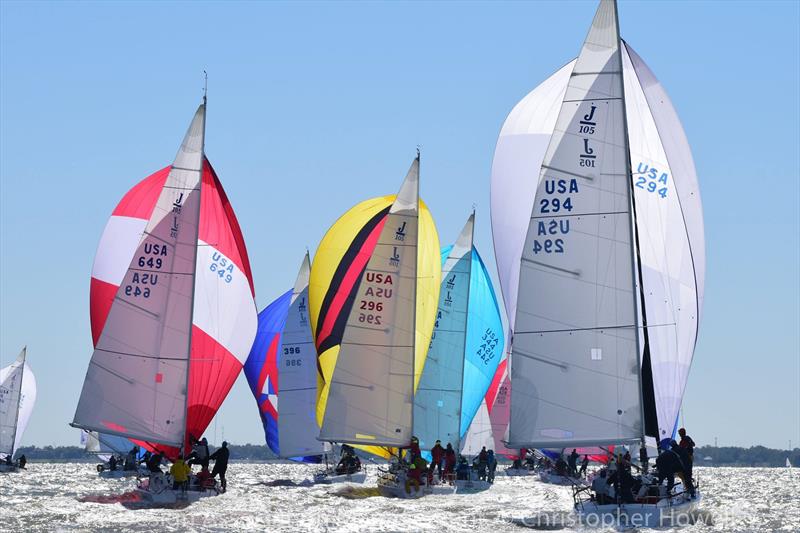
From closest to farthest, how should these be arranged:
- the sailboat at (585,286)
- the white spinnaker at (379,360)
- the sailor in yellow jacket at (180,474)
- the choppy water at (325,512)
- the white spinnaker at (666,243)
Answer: the sailboat at (585,286) → the choppy water at (325,512) → the white spinnaker at (666,243) → the sailor in yellow jacket at (180,474) → the white spinnaker at (379,360)

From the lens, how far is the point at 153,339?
2756 cm

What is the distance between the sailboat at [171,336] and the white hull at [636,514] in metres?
9.08

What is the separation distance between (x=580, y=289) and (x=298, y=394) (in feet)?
58.4

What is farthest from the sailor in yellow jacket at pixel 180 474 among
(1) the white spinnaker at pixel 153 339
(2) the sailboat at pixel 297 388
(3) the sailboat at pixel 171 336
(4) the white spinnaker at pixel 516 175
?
(2) the sailboat at pixel 297 388

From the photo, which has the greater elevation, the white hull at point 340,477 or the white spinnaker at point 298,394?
the white spinnaker at point 298,394

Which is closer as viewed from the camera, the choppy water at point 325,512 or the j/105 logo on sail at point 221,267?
the choppy water at point 325,512

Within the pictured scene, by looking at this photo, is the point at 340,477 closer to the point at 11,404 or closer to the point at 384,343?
the point at 384,343

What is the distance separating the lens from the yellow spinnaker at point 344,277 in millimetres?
32688

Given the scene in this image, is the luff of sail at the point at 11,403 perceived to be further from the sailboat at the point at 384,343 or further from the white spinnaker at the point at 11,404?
the sailboat at the point at 384,343

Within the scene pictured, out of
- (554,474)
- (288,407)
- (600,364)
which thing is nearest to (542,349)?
(600,364)

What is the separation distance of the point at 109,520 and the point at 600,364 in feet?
29.2

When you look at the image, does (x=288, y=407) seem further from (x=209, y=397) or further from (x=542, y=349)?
(x=542, y=349)

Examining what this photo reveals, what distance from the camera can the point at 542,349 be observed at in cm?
2231

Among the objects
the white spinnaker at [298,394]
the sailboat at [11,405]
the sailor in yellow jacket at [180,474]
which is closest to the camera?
the sailor in yellow jacket at [180,474]
